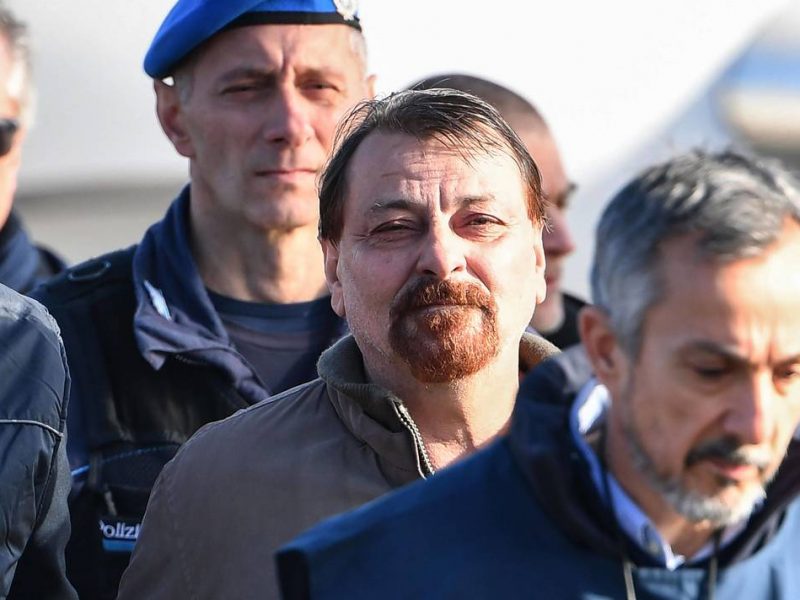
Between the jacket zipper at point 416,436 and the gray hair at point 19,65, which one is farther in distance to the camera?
the gray hair at point 19,65

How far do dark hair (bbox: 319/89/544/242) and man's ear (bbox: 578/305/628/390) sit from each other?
812mm

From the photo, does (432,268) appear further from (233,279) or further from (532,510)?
(233,279)

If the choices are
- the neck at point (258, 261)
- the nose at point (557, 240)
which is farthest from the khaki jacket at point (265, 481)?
the nose at point (557, 240)

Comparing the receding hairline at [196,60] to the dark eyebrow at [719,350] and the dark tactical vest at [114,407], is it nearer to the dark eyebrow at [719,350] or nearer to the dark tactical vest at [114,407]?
the dark tactical vest at [114,407]

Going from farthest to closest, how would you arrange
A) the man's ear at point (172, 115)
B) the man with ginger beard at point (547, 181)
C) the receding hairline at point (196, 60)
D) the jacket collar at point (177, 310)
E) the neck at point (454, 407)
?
the man with ginger beard at point (547, 181) < the man's ear at point (172, 115) < the receding hairline at point (196, 60) < the jacket collar at point (177, 310) < the neck at point (454, 407)

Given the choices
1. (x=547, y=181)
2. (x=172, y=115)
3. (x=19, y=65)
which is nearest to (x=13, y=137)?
(x=19, y=65)

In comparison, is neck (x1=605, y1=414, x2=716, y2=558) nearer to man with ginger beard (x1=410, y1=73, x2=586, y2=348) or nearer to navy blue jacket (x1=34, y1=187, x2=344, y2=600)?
navy blue jacket (x1=34, y1=187, x2=344, y2=600)

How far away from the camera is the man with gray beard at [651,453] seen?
224cm

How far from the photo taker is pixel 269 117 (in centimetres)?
407

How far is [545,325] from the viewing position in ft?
15.3

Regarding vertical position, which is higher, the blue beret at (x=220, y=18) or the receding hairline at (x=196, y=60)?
the blue beret at (x=220, y=18)

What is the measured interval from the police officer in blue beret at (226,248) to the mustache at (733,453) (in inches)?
63.2

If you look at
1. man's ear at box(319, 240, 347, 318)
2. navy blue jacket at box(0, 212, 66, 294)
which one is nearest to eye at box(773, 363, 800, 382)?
man's ear at box(319, 240, 347, 318)

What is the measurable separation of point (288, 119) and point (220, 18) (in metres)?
0.27
